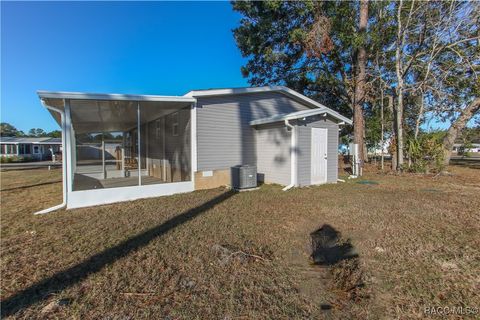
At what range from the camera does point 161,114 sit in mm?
8859

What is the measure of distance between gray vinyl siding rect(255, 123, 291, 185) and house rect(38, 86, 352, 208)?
34 mm

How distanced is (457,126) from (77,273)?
15.3 metres

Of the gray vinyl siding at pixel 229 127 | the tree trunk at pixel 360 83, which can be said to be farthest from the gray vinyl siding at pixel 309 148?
the tree trunk at pixel 360 83

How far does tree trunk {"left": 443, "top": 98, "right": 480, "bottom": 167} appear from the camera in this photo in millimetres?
11042

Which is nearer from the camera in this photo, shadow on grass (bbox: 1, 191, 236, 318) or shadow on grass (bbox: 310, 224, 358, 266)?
shadow on grass (bbox: 1, 191, 236, 318)

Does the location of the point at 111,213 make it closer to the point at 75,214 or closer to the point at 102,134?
the point at 75,214

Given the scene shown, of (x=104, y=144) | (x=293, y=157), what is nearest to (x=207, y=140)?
(x=293, y=157)

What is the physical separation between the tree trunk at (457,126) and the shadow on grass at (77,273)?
12.9 m

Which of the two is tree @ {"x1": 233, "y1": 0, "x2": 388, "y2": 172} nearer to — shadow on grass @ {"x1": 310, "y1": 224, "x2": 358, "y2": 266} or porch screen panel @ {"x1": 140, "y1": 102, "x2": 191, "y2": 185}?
porch screen panel @ {"x1": 140, "y1": 102, "x2": 191, "y2": 185}

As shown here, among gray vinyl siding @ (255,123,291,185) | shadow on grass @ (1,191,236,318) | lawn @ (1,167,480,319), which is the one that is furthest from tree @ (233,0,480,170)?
shadow on grass @ (1,191,236,318)

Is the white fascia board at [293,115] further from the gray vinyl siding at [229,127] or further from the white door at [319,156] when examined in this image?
the white door at [319,156]

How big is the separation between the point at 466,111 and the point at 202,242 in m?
13.9

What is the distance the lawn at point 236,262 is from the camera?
7.25 feet

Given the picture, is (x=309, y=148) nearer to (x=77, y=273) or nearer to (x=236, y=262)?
(x=236, y=262)
